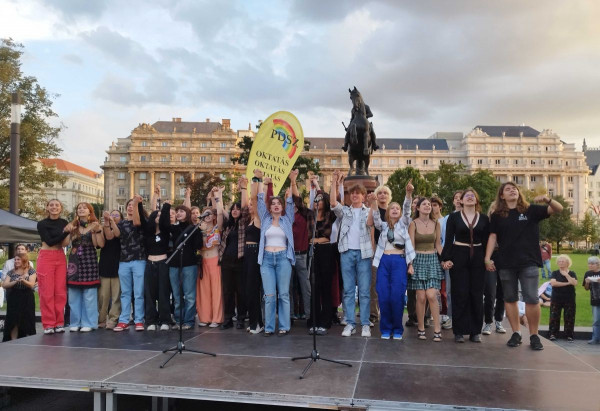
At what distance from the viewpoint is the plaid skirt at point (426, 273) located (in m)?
6.31

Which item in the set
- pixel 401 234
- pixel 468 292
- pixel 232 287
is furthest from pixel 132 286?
pixel 468 292

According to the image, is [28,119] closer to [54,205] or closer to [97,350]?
[54,205]

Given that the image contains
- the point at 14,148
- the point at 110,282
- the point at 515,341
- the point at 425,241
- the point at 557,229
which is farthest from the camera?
the point at 557,229

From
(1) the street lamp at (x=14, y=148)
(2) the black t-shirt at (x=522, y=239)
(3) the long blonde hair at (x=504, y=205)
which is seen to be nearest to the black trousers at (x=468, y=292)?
(2) the black t-shirt at (x=522, y=239)

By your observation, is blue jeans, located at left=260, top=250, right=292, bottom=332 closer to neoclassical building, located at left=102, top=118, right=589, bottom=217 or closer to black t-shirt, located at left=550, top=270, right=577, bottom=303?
black t-shirt, located at left=550, top=270, right=577, bottom=303

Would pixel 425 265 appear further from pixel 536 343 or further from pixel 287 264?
pixel 287 264

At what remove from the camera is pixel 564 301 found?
945 cm

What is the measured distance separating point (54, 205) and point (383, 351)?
519cm

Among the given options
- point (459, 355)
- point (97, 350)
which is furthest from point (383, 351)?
point (97, 350)

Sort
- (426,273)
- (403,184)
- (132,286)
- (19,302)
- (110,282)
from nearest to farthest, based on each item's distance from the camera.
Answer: (426,273)
(132,286)
(110,282)
(19,302)
(403,184)

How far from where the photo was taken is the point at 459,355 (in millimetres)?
5410

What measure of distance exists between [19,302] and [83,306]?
1303mm

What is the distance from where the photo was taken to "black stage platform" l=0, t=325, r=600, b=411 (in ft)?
13.1

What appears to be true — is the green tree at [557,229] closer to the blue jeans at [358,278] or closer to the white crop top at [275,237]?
the blue jeans at [358,278]
